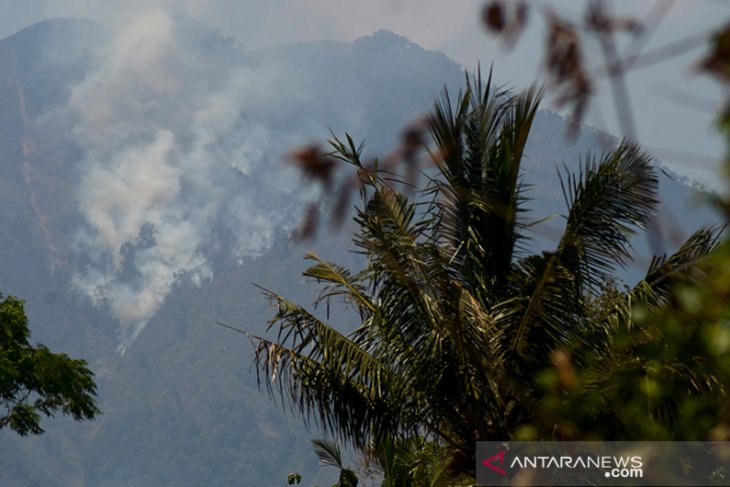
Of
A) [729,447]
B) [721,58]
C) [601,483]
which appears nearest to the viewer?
[721,58]

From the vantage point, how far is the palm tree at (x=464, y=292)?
8.73 meters

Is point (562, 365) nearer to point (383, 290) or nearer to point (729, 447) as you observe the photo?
point (729, 447)

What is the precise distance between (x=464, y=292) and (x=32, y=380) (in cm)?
1912

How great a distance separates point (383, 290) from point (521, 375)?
1447 millimetres

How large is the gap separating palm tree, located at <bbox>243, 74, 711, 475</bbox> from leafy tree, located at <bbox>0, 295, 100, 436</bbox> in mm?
16084

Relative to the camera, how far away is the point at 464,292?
870 cm

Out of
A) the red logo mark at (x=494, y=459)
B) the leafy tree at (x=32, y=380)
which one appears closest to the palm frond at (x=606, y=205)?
the red logo mark at (x=494, y=459)

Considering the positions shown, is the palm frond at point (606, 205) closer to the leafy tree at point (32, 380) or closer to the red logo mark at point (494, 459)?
the red logo mark at point (494, 459)

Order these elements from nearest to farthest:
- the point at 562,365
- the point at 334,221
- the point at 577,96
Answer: the point at 577,96, the point at 562,365, the point at 334,221

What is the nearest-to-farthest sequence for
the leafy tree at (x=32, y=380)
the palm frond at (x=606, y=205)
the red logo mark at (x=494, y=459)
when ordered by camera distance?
the red logo mark at (x=494, y=459) < the palm frond at (x=606, y=205) < the leafy tree at (x=32, y=380)

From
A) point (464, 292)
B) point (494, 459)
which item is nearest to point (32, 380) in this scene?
point (464, 292)

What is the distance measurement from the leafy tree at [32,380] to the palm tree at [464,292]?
633 inches

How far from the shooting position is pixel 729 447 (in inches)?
117

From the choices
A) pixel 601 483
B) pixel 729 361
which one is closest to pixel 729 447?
pixel 729 361
